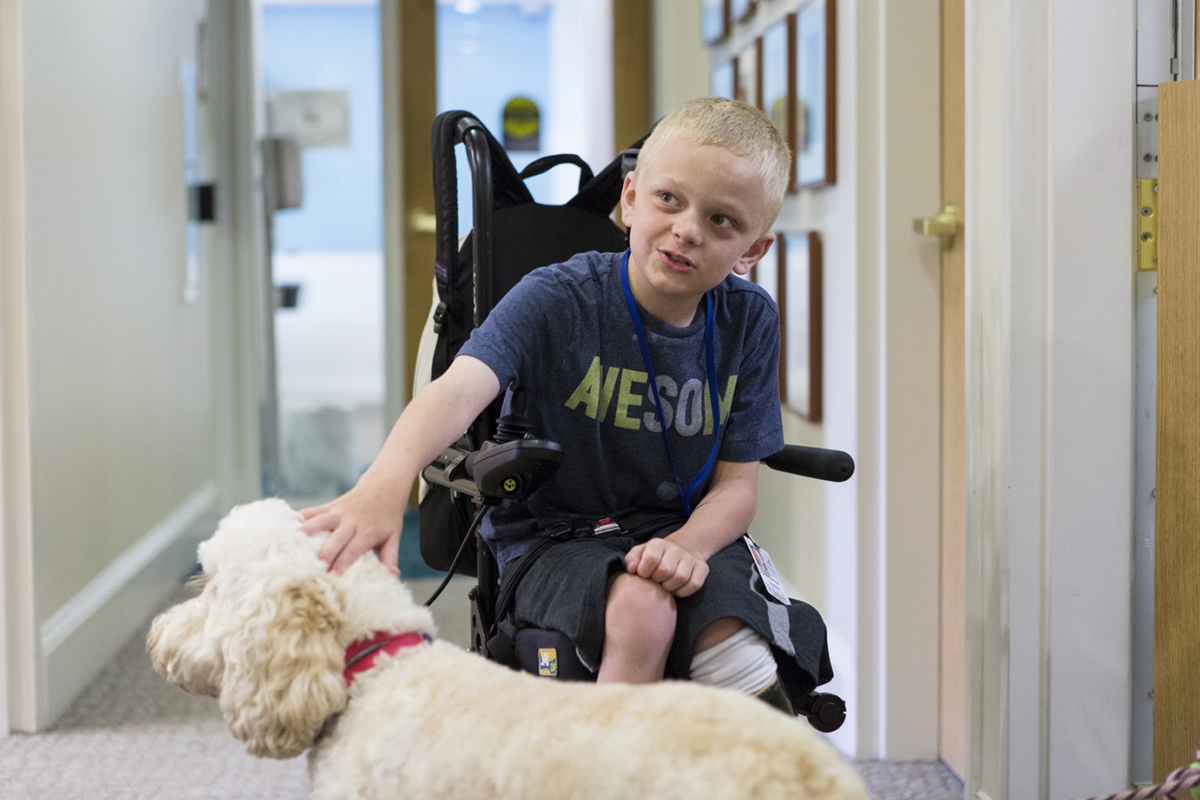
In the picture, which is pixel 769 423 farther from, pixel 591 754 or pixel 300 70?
pixel 300 70

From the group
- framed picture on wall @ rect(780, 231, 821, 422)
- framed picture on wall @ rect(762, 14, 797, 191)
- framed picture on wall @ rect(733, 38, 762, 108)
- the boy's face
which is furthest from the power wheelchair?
framed picture on wall @ rect(733, 38, 762, 108)

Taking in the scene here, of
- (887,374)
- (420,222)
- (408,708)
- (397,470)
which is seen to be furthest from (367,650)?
(420,222)

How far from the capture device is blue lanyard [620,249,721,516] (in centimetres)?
149

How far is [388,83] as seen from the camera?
4.95m

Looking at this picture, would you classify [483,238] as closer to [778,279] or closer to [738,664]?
[738,664]

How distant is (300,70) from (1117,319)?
409 centimetres

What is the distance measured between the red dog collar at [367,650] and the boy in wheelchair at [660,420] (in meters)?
0.21

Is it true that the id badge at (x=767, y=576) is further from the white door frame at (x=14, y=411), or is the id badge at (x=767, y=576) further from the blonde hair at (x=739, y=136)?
the white door frame at (x=14, y=411)

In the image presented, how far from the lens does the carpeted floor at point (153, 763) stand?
7.25ft

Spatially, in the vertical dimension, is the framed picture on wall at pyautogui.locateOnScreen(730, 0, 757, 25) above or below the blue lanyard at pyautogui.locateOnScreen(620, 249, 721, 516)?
above

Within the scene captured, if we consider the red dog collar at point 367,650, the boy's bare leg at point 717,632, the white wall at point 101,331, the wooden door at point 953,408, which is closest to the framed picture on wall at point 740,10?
the wooden door at point 953,408

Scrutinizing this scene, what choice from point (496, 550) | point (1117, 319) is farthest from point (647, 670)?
point (1117, 319)

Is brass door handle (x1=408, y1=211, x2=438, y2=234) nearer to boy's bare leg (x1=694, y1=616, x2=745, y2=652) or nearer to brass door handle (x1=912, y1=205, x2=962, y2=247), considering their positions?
brass door handle (x1=912, y1=205, x2=962, y2=247)

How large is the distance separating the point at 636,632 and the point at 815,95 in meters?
1.65
